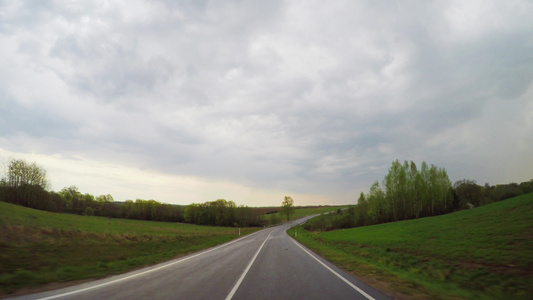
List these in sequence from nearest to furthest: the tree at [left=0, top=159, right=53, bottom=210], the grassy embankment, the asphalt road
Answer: the asphalt road
the grassy embankment
the tree at [left=0, top=159, right=53, bottom=210]

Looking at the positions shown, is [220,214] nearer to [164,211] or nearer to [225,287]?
[164,211]

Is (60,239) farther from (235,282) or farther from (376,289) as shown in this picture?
(376,289)

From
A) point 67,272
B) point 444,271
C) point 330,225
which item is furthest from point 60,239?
point 330,225

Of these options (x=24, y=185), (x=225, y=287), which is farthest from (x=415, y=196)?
(x=24, y=185)

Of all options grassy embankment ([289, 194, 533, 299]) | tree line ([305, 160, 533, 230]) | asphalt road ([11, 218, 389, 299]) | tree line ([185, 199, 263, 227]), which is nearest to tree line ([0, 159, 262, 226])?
tree line ([185, 199, 263, 227])

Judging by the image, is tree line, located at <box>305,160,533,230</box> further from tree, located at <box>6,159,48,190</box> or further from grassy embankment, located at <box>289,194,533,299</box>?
tree, located at <box>6,159,48,190</box>

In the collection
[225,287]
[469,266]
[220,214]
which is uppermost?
[225,287]

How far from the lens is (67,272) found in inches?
421

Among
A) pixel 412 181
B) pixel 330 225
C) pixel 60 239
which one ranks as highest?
pixel 412 181

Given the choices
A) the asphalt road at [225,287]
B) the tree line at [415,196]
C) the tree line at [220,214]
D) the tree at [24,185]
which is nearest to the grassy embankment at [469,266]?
the asphalt road at [225,287]

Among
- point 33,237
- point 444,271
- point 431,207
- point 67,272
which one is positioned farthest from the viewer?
point 431,207

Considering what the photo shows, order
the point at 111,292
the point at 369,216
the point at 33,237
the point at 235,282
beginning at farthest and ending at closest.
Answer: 1. the point at 369,216
2. the point at 33,237
3. the point at 235,282
4. the point at 111,292

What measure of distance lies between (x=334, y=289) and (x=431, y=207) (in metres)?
71.6

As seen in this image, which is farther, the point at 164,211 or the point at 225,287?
the point at 164,211
